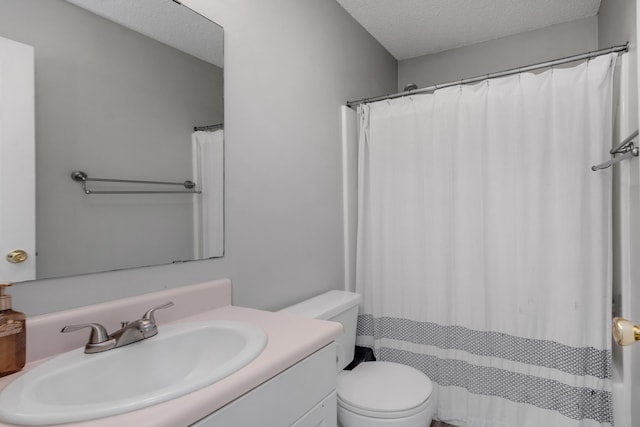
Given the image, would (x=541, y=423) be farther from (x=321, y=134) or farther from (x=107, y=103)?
(x=107, y=103)

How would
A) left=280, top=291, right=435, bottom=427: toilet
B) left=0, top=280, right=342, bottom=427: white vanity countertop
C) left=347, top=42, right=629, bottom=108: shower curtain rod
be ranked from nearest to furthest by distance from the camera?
left=0, top=280, right=342, bottom=427: white vanity countertop
left=280, top=291, right=435, bottom=427: toilet
left=347, top=42, right=629, bottom=108: shower curtain rod

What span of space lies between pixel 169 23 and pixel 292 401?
1270mm

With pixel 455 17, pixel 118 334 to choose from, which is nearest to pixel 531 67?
pixel 455 17

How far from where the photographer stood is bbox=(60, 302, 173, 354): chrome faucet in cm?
89

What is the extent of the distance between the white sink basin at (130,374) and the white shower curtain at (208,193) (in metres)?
0.32

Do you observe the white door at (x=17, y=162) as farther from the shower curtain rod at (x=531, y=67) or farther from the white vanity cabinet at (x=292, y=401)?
the shower curtain rod at (x=531, y=67)

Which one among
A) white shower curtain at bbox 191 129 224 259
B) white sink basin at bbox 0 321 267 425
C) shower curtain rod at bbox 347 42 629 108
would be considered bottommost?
white sink basin at bbox 0 321 267 425

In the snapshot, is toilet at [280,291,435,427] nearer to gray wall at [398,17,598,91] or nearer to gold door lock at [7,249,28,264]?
gold door lock at [7,249,28,264]

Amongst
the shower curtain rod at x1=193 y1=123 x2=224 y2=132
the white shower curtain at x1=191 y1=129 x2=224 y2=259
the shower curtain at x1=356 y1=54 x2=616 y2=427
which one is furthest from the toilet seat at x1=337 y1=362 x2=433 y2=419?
the shower curtain rod at x1=193 y1=123 x2=224 y2=132

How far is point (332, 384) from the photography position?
3.61 feet

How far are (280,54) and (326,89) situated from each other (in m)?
0.41

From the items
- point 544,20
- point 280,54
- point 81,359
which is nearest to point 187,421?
point 81,359

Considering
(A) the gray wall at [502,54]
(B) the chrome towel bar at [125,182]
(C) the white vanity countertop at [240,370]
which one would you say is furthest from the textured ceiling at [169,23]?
(A) the gray wall at [502,54]

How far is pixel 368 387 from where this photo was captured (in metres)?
1.59
